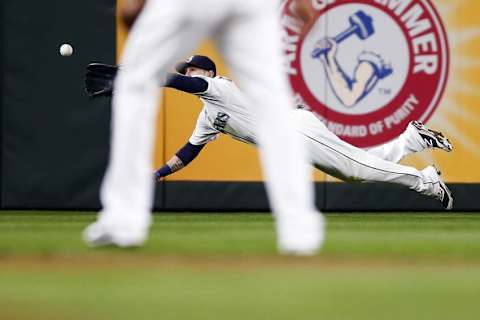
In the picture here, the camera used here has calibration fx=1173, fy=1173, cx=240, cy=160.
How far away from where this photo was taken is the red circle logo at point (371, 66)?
445 inches

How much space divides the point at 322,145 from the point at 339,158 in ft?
0.59

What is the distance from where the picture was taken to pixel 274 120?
468 centimetres

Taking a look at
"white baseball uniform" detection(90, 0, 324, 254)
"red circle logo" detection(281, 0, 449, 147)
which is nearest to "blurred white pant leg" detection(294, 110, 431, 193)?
"red circle logo" detection(281, 0, 449, 147)

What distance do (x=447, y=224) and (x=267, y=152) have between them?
13.8ft

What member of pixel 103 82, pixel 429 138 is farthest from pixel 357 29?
pixel 103 82

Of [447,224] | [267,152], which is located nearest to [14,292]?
[267,152]

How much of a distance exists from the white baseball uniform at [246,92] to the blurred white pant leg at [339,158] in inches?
162

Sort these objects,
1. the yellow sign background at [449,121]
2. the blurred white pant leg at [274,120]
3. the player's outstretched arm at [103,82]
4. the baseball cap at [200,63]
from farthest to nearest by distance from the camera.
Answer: the yellow sign background at [449,121], the baseball cap at [200,63], the player's outstretched arm at [103,82], the blurred white pant leg at [274,120]

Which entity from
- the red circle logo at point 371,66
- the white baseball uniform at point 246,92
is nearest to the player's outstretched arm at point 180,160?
the red circle logo at point 371,66

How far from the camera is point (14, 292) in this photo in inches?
140

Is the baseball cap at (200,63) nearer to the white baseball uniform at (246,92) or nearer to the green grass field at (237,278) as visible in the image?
the green grass field at (237,278)

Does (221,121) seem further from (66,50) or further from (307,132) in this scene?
(66,50)

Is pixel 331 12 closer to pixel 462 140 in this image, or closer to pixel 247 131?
pixel 462 140

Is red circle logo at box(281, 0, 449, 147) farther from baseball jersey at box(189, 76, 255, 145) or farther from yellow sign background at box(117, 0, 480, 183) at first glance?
baseball jersey at box(189, 76, 255, 145)
